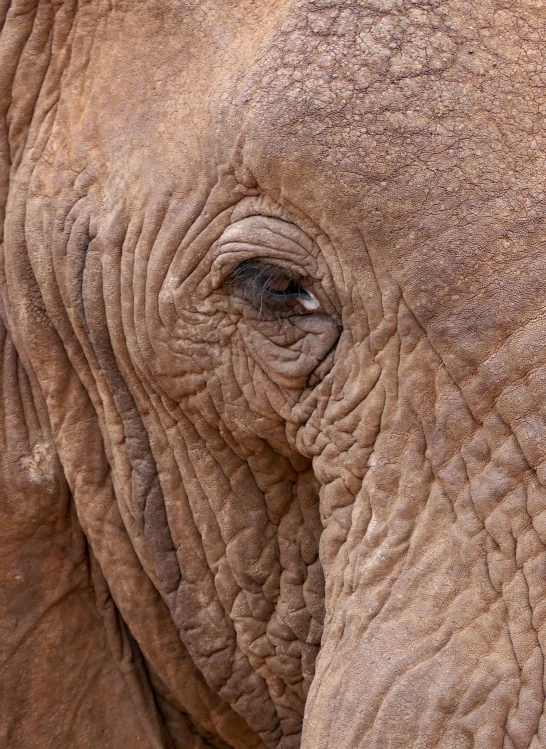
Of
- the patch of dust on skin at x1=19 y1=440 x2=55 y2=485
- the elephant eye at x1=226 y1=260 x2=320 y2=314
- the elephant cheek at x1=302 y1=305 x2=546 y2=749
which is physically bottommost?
the elephant cheek at x1=302 y1=305 x2=546 y2=749

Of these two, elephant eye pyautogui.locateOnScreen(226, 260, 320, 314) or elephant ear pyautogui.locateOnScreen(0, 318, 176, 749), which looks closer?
elephant eye pyautogui.locateOnScreen(226, 260, 320, 314)

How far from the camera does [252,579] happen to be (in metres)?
2.23

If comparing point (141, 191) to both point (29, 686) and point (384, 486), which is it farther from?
point (29, 686)

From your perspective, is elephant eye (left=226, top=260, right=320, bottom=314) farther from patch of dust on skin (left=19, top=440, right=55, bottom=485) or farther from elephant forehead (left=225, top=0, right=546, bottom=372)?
patch of dust on skin (left=19, top=440, right=55, bottom=485)

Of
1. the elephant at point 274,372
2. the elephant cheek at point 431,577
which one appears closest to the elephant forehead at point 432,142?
the elephant at point 274,372

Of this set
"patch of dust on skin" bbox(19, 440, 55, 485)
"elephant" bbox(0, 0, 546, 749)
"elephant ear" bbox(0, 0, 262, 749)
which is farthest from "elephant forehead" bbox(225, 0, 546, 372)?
"patch of dust on skin" bbox(19, 440, 55, 485)

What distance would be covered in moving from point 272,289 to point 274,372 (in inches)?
5.7

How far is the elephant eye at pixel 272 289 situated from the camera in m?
1.88

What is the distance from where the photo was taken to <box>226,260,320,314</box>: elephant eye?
188 cm

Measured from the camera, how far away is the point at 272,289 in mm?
1896

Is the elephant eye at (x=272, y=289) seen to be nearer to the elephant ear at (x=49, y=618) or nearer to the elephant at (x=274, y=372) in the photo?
the elephant at (x=274, y=372)

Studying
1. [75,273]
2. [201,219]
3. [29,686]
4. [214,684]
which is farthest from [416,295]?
[29,686]

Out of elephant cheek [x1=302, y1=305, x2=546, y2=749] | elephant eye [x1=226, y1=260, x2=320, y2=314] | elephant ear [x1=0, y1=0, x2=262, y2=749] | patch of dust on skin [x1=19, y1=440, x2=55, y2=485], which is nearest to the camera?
elephant cheek [x1=302, y1=305, x2=546, y2=749]

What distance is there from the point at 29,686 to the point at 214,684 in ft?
1.33
